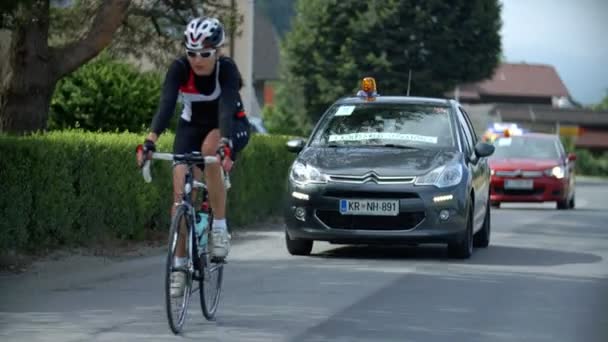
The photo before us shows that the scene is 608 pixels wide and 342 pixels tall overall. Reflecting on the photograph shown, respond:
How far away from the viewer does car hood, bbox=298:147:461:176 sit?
14.8m

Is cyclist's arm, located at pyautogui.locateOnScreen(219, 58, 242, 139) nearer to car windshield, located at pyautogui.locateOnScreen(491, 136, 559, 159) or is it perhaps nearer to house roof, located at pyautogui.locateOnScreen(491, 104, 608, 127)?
car windshield, located at pyautogui.locateOnScreen(491, 136, 559, 159)

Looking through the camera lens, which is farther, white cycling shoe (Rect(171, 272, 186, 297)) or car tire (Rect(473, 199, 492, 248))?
car tire (Rect(473, 199, 492, 248))

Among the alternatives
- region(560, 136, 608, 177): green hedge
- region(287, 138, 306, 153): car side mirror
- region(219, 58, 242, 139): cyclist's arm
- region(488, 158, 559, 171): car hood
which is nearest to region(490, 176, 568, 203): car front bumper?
region(488, 158, 559, 171): car hood

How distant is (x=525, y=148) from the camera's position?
30.5 metres

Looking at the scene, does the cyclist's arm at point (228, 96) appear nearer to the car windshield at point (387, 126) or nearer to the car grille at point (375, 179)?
the car grille at point (375, 179)

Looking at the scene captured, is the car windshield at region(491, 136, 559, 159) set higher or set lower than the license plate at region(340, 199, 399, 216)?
lower

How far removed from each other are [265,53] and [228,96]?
85.0m

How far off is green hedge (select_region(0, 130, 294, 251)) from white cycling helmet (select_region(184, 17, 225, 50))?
13.6ft

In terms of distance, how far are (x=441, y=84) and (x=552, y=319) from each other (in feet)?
161

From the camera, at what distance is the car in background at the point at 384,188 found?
14617mm

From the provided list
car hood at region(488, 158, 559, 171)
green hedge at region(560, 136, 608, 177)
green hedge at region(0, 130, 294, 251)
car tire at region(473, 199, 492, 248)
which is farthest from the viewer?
green hedge at region(560, 136, 608, 177)

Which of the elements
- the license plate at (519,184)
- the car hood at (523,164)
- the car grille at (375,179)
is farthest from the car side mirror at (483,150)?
the car hood at (523,164)

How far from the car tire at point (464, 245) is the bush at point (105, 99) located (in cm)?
1107

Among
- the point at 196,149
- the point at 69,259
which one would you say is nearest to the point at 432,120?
the point at 69,259
